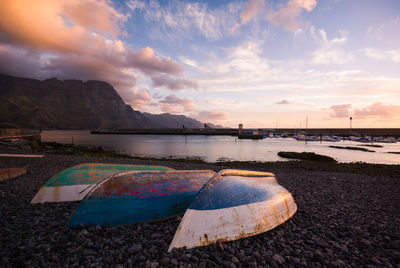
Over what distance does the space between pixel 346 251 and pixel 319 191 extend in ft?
16.7

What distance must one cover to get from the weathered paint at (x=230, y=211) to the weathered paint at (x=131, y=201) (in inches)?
40.4

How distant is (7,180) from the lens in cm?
788

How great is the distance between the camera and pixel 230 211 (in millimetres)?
3576

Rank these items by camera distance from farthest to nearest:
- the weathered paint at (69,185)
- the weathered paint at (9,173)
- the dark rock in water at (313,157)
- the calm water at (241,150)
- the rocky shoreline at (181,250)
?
1. the calm water at (241,150)
2. the dark rock in water at (313,157)
3. the weathered paint at (9,173)
4. the weathered paint at (69,185)
5. the rocky shoreline at (181,250)

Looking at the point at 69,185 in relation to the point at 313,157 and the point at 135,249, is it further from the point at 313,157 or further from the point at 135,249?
the point at 313,157

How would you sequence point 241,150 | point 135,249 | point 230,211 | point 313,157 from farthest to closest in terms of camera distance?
point 241,150, point 313,157, point 230,211, point 135,249

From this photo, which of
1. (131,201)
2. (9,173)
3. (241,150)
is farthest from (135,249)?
(241,150)

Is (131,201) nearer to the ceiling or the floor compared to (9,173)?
nearer to the ceiling

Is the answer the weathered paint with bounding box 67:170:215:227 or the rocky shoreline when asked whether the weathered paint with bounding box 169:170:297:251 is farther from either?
the weathered paint with bounding box 67:170:215:227

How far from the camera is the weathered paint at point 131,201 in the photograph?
4.02 m

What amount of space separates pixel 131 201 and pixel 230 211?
2.10m

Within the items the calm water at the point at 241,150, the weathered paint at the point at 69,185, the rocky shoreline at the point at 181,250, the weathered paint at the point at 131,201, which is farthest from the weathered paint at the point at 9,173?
the calm water at the point at 241,150

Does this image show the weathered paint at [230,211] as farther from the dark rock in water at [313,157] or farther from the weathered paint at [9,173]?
the dark rock in water at [313,157]

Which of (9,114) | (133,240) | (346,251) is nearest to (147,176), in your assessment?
(133,240)
